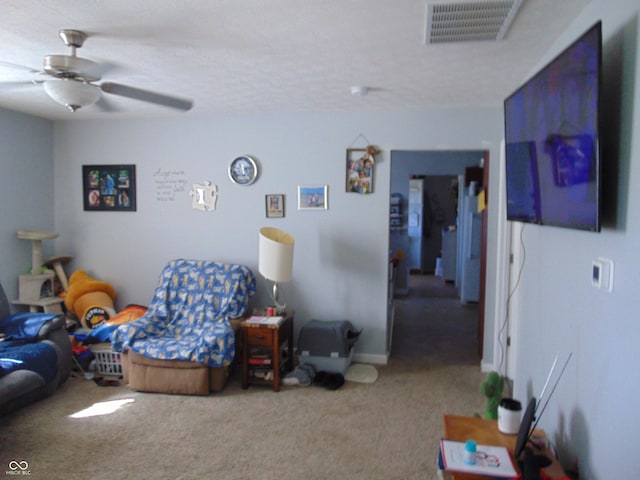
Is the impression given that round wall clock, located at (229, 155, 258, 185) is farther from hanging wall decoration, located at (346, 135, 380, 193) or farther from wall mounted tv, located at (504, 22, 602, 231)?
wall mounted tv, located at (504, 22, 602, 231)

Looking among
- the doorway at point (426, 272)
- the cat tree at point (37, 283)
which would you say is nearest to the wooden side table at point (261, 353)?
the doorway at point (426, 272)

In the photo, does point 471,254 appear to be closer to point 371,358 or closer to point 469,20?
point 371,358

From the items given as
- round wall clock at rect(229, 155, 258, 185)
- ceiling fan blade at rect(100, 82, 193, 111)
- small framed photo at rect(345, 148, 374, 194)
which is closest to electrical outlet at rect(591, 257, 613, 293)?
ceiling fan blade at rect(100, 82, 193, 111)

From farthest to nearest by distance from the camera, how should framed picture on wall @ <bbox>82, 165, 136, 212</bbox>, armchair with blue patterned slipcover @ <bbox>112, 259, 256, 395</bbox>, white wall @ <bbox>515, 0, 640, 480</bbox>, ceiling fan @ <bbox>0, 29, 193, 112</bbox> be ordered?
framed picture on wall @ <bbox>82, 165, 136, 212</bbox>, armchair with blue patterned slipcover @ <bbox>112, 259, 256, 395</bbox>, ceiling fan @ <bbox>0, 29, 193, 112</bbox>, white wall @ <bbox>515, 0, 640, 480</bbox>

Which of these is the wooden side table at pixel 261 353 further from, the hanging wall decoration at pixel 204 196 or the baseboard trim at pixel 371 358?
the hanging wall decoration at pixel 204 196

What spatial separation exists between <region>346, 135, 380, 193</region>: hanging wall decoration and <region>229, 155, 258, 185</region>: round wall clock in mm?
878

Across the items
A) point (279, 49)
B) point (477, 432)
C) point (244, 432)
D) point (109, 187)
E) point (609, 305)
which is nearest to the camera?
point (609, 305)

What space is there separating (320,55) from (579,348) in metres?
1.98

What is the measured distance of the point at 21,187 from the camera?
418 centimetres

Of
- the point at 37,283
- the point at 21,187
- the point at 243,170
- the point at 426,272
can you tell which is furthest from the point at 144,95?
the point at 426,272

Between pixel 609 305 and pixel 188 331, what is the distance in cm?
311

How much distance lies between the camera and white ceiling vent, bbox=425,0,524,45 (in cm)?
191

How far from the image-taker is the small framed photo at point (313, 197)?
4055 millimetres

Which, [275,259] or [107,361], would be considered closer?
[275,259]
